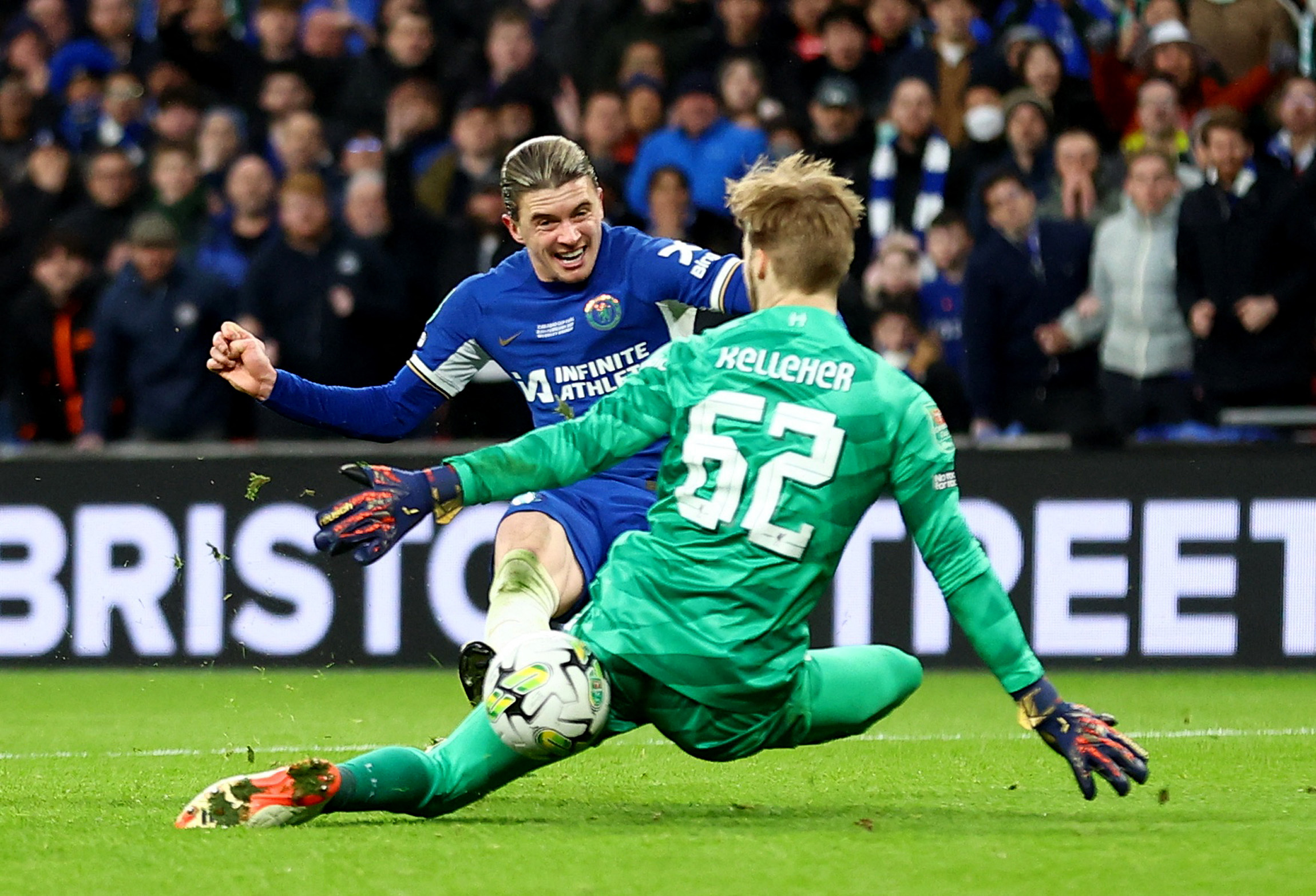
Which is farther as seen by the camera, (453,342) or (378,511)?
(453,342)

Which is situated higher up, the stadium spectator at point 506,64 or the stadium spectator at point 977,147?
the stadium spectator at point 506,64

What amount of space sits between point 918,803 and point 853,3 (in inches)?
270

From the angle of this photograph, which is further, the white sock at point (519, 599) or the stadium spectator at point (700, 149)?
the stadium spectator at point (700, 149)

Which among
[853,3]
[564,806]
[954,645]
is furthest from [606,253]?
[853,3]

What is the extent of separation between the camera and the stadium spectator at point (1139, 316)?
9.57 m

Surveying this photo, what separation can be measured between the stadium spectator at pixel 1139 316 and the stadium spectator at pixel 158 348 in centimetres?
424

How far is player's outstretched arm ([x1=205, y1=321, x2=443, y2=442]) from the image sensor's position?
18.3ft

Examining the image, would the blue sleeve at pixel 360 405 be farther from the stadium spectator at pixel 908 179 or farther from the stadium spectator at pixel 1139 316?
the stadium spectator at pixel 908 179

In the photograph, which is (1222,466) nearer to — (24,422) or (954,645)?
(954,645)

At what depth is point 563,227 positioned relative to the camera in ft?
19.1

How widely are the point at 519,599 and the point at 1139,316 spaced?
4979 millimetres

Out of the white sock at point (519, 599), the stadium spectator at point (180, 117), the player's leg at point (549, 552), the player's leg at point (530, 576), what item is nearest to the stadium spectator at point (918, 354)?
the player's leg at point (549, 552)

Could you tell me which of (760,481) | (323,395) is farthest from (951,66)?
(760,481)

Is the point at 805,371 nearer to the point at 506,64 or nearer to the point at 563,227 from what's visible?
the point at 563,227
